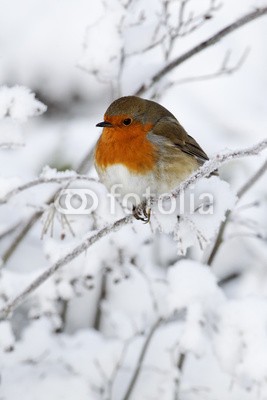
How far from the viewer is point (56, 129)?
5.55 m

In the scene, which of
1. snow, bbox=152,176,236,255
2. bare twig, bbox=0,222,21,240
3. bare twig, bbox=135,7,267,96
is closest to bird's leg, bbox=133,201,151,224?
snow, bbox=152,176,236,255

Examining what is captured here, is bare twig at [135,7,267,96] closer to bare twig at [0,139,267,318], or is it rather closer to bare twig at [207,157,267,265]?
bare twig at [207,157,267,265]

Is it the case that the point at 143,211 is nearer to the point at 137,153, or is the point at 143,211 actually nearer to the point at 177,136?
the point at 137,153

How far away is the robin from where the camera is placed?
3176 millimetres

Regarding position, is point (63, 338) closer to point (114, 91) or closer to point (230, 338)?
point (230, 338)

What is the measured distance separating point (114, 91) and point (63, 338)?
4.55 feet

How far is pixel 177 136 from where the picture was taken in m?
3.47

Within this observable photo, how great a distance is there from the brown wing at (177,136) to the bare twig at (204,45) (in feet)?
0.76

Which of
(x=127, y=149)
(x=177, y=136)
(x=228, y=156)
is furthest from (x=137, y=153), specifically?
(x=228, y=156)

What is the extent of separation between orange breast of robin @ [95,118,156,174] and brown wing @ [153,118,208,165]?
12 centimetres

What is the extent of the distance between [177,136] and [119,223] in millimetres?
893

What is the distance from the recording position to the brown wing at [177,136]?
3.37m

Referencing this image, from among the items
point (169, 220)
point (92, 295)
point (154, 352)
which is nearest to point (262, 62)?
point (92, 295)

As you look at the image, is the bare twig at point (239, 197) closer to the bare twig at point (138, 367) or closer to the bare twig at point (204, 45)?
the bare twig at point (138, 367)
